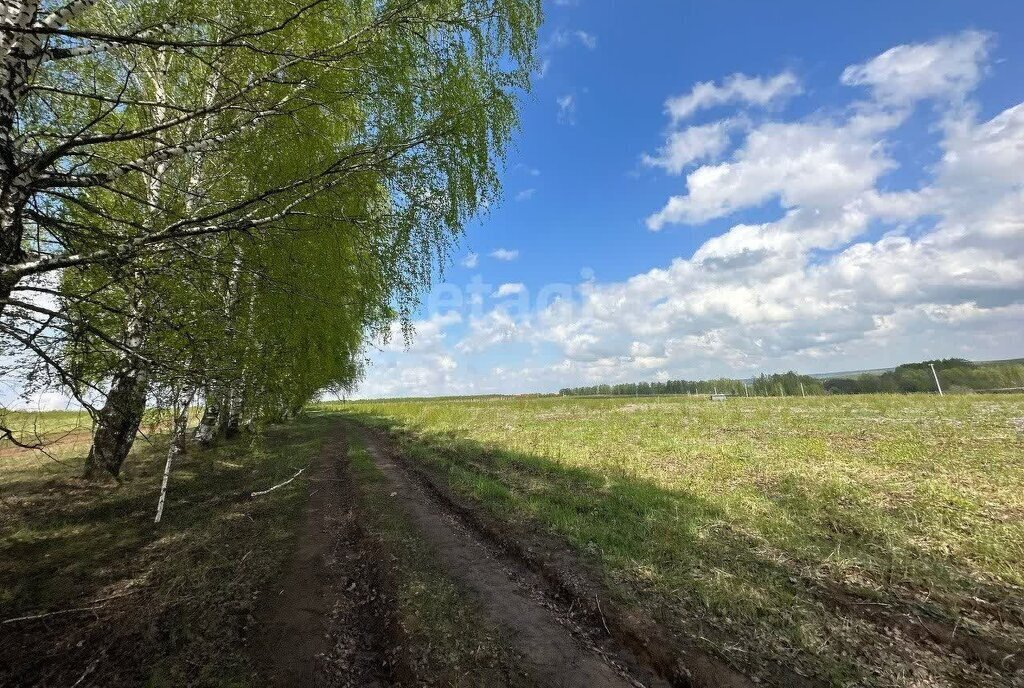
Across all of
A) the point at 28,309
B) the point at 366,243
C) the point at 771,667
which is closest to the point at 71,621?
the point at 28,309

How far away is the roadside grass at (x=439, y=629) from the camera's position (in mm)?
4273

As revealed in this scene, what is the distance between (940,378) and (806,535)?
106322 millimetres

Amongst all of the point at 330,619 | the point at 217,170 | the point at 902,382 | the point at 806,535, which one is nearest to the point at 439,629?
the point at 330,619

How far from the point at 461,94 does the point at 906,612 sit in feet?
32.0

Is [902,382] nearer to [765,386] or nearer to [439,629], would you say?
[765,386]

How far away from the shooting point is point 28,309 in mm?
3791

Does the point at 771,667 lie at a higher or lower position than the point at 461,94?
lower

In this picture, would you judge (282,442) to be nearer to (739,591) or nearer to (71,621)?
(71,621)

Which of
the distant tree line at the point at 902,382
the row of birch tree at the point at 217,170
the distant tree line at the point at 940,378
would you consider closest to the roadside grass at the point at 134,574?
the row of birch tree at the point at 217,170

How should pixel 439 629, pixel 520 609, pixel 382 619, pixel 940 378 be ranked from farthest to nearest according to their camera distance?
pixel 940 378 → pixel 520 609 → pixel 382 619 → pixel 439 629

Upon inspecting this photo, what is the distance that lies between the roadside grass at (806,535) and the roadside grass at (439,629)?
6.70ft

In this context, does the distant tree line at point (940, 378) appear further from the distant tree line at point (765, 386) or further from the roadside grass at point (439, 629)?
the roadside grass at point (439, 629)

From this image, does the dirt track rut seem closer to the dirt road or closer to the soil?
the dirt road

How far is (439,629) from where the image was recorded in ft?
16.5
